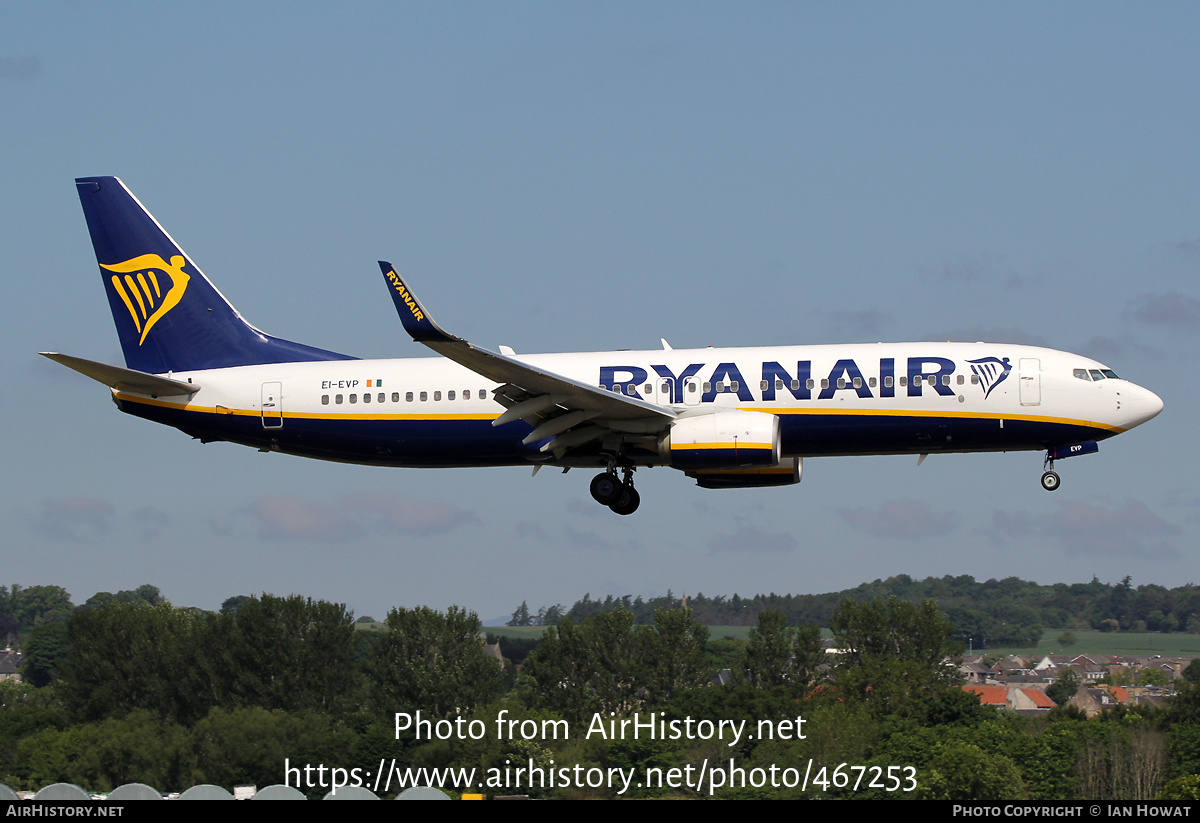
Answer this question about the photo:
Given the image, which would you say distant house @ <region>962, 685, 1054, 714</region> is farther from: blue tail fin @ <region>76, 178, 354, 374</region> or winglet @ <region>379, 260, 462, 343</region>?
winglet @ <region>379, 260, 462, 343</region>

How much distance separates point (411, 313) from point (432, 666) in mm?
72546

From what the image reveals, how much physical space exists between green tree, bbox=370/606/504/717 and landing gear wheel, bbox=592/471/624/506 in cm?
6234

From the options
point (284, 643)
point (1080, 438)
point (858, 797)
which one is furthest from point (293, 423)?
point (284, 643)

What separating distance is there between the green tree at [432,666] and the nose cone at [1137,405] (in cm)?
6909

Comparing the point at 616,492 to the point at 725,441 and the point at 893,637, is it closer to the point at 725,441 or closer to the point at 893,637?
the point at 725,441

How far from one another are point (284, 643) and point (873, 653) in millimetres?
46801

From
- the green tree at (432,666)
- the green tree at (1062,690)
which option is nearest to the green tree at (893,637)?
the green tree at (432,666)

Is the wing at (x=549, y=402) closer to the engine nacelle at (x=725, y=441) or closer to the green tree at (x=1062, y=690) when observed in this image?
the engine nacelle at (x=725, y=441)

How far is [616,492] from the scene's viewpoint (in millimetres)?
41281

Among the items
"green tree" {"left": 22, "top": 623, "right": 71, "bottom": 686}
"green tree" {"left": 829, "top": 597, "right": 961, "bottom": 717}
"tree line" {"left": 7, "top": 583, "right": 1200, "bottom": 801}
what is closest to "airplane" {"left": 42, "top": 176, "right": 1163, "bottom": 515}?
"tree line" {"left": 7, "top": 583, "right": 1200, "bottom": 801}

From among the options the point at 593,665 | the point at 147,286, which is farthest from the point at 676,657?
the point at 147,286

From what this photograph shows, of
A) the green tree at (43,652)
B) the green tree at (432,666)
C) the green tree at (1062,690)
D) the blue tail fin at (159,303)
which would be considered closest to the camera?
the blue tail fin at (159,303)

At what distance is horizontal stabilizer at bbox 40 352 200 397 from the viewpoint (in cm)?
4134

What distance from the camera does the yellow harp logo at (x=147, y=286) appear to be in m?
47.0
